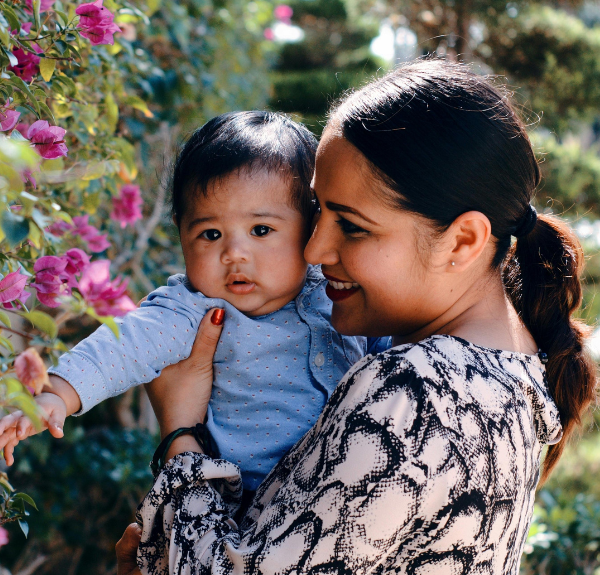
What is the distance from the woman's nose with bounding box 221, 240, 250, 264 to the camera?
153cm

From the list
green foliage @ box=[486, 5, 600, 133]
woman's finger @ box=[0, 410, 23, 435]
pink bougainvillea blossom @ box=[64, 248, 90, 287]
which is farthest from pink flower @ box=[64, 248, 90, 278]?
green foliage @ box=[486, 5, 600, 133]

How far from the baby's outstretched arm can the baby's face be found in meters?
0.49

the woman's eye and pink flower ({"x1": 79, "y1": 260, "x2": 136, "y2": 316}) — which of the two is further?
the woman's eye

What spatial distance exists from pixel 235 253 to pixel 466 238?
55 centimetres

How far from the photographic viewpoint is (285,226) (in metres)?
1.59

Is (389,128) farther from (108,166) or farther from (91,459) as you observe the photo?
(91,459)

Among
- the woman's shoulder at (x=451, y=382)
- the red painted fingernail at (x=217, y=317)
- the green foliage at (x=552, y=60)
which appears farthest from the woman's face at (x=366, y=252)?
the green foliage at (x=552, y=60)

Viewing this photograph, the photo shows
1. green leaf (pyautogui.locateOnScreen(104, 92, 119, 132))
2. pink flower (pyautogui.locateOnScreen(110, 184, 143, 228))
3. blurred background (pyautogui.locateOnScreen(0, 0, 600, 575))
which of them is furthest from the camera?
blurred background (pyautogui.locateOnScreen(0, 0, 600, 575))

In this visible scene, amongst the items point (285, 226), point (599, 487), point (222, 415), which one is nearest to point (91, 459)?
point (222, 415)

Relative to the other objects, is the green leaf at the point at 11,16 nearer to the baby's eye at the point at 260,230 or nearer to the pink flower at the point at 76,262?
the pink flower at the point at 76,262

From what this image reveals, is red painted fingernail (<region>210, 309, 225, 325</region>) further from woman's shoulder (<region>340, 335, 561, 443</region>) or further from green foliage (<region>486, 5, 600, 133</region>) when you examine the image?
green foliage (<region>486, 5, 600, 133</region>)

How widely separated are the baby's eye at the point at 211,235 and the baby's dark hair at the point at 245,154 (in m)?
0.10

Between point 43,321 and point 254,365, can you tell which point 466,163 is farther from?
point 43,321

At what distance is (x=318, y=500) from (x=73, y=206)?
1.04 metres
